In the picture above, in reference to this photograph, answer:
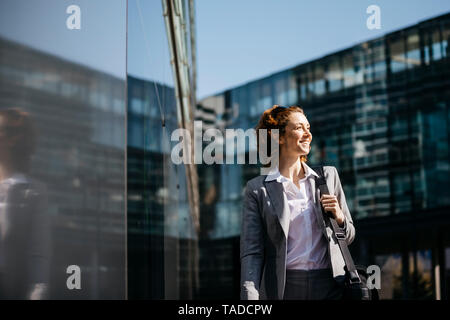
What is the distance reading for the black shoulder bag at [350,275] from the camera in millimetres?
3088

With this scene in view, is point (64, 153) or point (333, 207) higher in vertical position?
point (64, 153)

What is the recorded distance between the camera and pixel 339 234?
323 cm

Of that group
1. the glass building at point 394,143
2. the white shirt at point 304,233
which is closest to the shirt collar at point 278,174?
the white shirt at point 304,233

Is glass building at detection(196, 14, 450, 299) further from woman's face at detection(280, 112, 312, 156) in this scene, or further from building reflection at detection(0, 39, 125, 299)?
building reflection at detection(0, 39, 125, 299)

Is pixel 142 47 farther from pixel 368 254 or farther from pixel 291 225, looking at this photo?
pixel 368 254

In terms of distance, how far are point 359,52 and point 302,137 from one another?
25.5 metres

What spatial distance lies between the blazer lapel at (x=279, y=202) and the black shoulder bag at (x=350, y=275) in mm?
184

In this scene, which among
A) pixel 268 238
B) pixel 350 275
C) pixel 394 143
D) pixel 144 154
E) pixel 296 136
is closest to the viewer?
pixel 350 275

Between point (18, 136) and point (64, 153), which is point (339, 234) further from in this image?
point (18, 136)

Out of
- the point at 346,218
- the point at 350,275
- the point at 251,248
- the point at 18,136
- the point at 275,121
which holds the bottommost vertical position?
the point at 350,275

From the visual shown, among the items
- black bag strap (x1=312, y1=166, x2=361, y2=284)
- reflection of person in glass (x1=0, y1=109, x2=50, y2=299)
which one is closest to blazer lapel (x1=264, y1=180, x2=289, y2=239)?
black bag strap (x1=312, y1=166, x2=361, y2=284)

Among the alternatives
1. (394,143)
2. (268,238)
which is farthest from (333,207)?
(394,143)

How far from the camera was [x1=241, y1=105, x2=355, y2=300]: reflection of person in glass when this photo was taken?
3227mm

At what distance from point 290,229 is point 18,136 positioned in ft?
4.46
